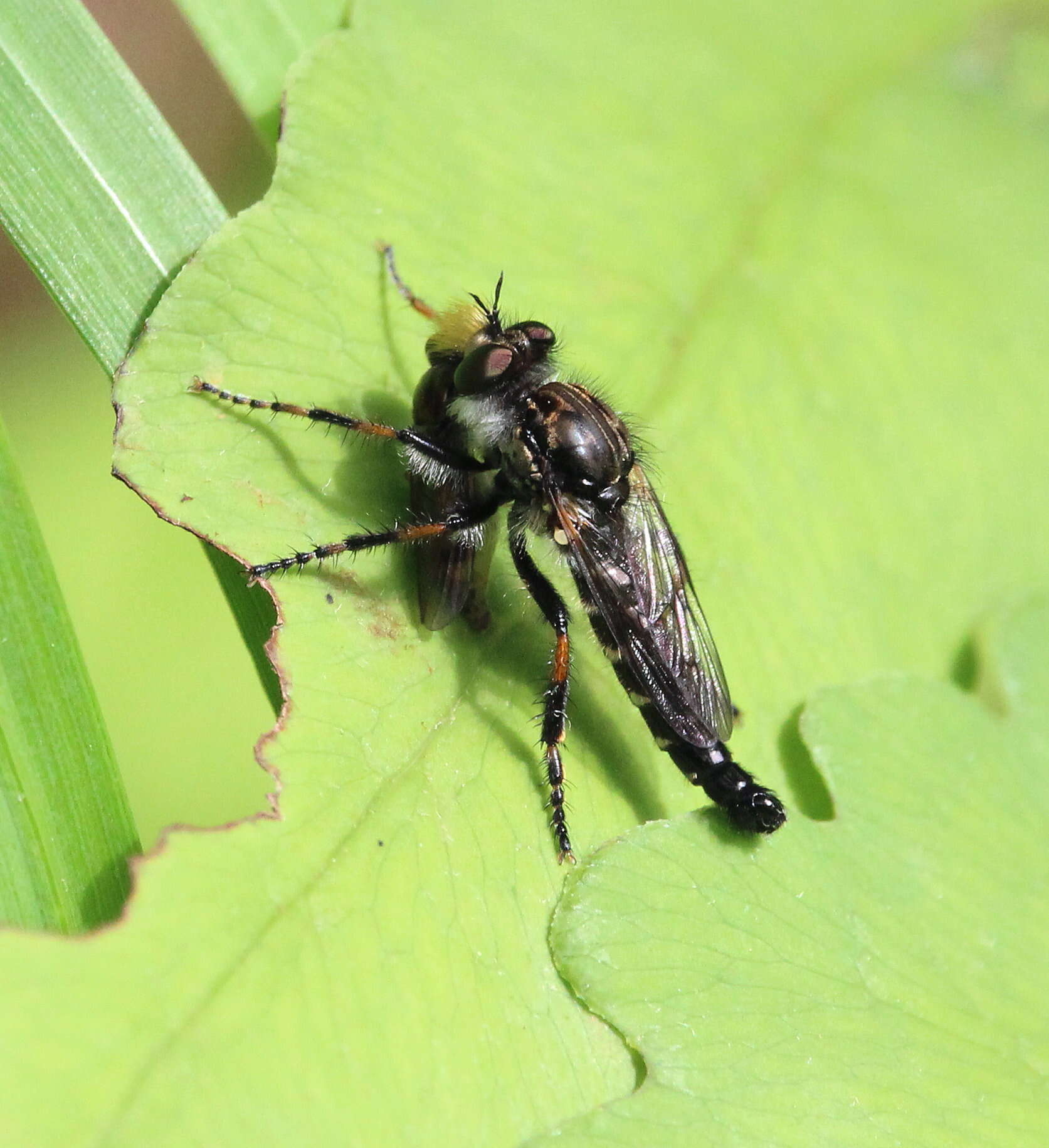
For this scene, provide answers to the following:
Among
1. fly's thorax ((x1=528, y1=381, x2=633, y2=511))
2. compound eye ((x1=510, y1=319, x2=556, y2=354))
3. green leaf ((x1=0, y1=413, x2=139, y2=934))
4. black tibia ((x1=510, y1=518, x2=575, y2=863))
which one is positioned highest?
compound eye ((x1=510, y1=319, x2=556, y2=354))

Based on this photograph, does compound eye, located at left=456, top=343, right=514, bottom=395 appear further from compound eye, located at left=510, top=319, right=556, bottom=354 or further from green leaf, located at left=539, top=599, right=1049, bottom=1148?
green leaf, located at left=539, top=599, right=1049, bottom=1148

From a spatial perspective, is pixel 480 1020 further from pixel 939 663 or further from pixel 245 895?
pixel 939 663

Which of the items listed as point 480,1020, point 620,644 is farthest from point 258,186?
point 480,1020

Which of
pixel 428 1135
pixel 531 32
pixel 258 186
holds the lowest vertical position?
pixel 428 1135

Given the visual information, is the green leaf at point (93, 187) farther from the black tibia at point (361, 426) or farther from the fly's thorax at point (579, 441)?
the fly's thorax at point (579, 441)

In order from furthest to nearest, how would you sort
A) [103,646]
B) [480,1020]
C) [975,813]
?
[103,646] → [975,813] → [480,1020]

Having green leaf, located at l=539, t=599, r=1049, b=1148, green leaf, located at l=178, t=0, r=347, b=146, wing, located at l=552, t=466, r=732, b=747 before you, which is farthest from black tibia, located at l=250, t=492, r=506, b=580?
green leaf, located at l=178, t=0, r=347, b=146

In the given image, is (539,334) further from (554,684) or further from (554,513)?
(554,684)
